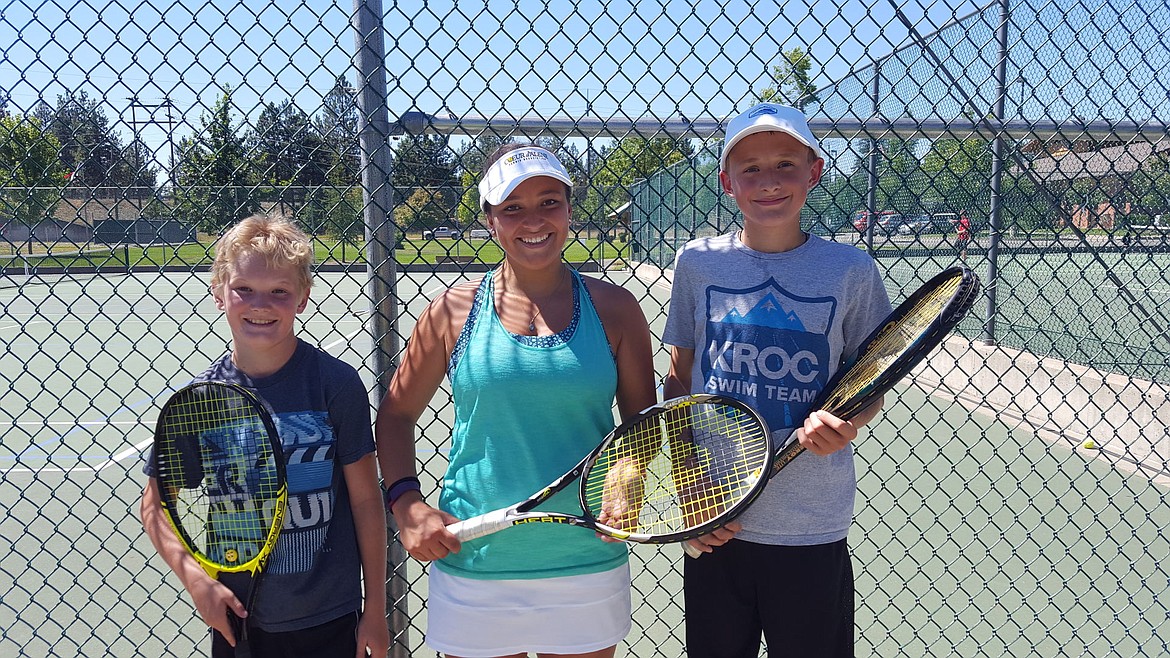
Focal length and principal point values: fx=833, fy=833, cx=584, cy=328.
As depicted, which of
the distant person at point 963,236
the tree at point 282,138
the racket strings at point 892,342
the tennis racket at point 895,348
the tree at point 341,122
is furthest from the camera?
the distant person at point 963,236

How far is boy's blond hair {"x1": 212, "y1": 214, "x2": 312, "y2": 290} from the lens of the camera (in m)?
1.94

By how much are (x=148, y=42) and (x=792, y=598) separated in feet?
7.10

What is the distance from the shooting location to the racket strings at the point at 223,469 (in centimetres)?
194

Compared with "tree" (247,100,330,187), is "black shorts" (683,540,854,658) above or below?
below

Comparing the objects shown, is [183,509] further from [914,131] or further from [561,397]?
[914,131]

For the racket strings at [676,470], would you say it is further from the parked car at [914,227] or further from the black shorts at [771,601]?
the parked car at [914,227]

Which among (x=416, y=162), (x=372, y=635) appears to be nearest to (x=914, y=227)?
(x=416, y=162)

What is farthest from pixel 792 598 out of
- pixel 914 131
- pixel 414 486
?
pixel 914 131

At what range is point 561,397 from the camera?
6.32ft

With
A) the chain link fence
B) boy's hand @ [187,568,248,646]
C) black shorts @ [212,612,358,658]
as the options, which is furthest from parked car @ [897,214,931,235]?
boy's hand @ [187,568,248,646]

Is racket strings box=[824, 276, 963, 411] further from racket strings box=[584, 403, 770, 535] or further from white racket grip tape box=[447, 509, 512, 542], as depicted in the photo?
white racket grip tape box=[447, 509, 512, 542]

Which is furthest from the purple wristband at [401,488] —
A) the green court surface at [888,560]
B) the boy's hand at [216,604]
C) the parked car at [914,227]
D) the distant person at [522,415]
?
the parked car at [914,227]

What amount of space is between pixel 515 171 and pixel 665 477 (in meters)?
0.82

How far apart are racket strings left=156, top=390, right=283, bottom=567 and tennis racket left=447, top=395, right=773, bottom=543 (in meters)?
0.48
